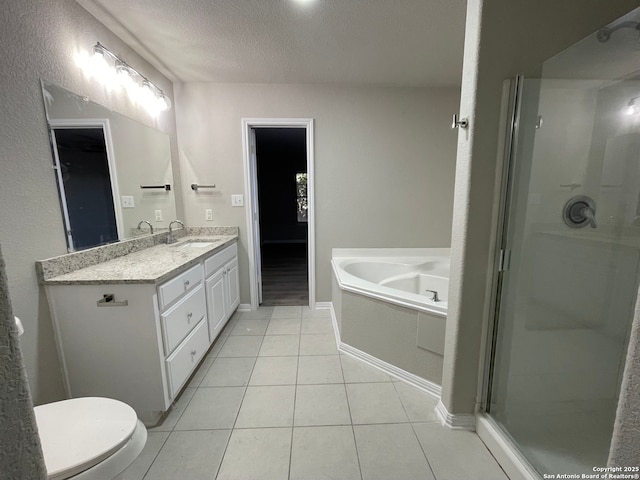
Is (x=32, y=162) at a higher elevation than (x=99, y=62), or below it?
below

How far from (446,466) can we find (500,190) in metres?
1.31

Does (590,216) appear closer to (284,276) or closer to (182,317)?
(182,317)

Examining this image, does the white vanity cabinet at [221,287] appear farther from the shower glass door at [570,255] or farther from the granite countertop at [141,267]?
the shower glass door at [570,255]

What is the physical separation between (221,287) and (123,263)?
0.79 metres

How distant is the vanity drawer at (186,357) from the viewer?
4.78ft

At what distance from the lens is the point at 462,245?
1.27m

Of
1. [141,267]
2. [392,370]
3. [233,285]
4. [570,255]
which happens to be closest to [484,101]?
[570,255]

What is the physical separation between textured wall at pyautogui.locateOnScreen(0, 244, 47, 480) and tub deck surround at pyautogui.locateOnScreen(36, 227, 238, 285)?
1012 millimetres

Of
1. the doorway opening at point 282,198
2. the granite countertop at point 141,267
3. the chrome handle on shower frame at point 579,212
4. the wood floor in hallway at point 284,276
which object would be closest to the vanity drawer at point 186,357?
the granite countertop at point 141,267

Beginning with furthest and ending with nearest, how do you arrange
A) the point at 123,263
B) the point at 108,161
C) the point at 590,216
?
the point at 108,161
the point at 123,263
the point at 590,216

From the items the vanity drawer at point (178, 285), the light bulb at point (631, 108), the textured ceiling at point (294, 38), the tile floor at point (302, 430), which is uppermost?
the textured ceiling at point (294, 38)

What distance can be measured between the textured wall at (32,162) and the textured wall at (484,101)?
2059mm

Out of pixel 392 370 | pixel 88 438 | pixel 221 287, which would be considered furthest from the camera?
pixel 221 287

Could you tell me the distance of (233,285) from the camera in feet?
8.52
